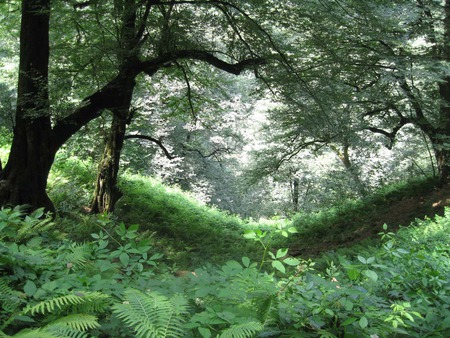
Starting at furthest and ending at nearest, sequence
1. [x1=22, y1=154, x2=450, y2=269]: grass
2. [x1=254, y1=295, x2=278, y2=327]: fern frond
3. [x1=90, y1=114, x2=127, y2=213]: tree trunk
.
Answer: [x1=90, y1=114, x2=127, y2=213]: tree trunk → [x1=22, y1=154, x2=450, y2=269]: grass → [x1=254, y1=295, x2=278, y2=327]: fern frond

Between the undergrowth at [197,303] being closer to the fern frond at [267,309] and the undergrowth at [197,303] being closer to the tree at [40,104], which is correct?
the fern frond at [267,309]

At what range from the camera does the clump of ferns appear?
133 cm

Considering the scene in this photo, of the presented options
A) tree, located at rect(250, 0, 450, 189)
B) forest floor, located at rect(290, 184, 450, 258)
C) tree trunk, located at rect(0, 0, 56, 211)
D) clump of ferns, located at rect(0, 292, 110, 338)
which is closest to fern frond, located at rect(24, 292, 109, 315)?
clump of ferns, located at rect(0, 292, 110, 338)

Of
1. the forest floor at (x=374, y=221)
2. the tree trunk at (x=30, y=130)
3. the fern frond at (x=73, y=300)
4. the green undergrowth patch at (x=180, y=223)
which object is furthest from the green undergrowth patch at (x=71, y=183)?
the fern frond at (x=73, y=300)

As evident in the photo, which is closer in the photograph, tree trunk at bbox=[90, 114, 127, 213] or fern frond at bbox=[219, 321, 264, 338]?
fern frond at bbox=[219, 321, 264, 338]

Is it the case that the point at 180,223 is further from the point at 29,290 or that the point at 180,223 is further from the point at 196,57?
the point at 29,290

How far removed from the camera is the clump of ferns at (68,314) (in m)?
1.33

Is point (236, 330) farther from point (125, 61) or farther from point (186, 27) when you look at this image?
point (186, 27)

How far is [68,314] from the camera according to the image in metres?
1.59

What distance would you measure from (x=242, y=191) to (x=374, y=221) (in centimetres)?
485

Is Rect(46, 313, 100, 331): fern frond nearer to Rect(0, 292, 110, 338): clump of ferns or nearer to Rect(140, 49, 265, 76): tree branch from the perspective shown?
Rect(0, 292, 110, 338): clump of ferns

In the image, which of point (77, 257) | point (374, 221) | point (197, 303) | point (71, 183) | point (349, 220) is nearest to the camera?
point (197, 303)

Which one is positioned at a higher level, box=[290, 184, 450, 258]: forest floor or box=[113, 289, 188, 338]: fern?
box=[113, 289, 188, 338]: fern

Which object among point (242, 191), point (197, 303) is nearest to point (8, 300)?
point (197, 303)
